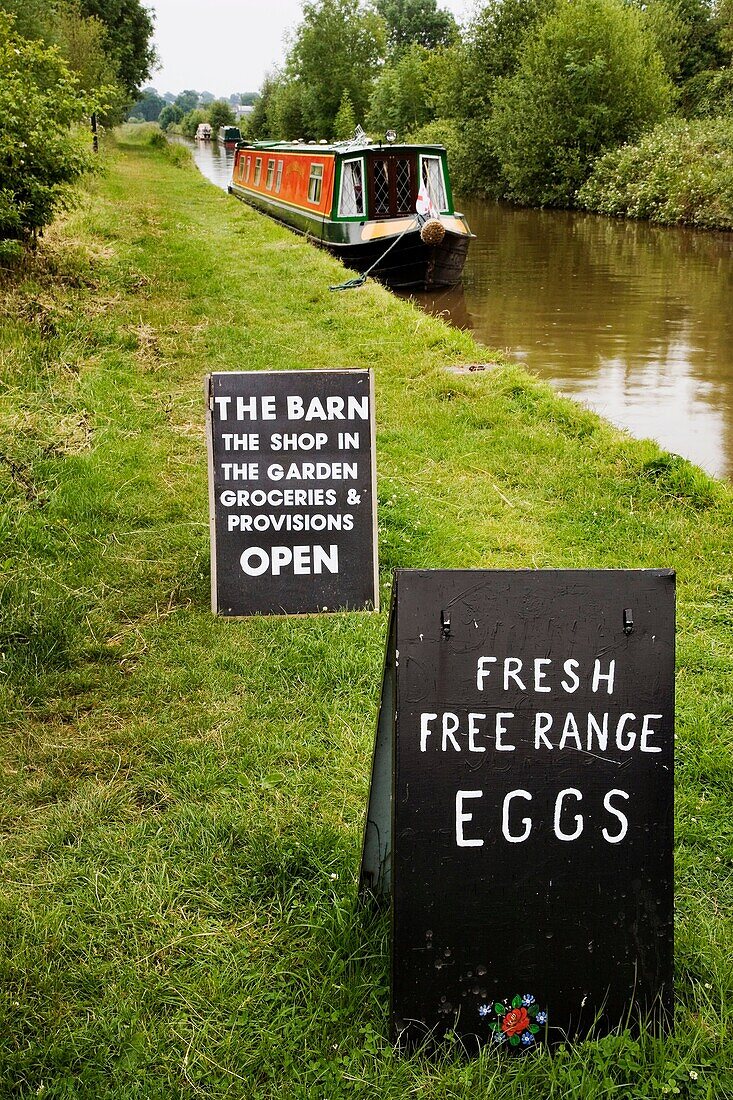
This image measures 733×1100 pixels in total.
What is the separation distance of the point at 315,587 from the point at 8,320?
17.3ft

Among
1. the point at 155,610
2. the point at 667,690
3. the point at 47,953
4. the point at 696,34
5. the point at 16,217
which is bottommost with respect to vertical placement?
the point at 47,953

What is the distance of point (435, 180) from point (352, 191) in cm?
150

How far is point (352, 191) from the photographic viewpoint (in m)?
15.8

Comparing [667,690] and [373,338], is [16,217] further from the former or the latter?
[667,690]

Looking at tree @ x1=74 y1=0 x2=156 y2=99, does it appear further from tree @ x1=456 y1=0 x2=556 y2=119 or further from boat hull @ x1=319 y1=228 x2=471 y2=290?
boat hull @ x1=319 y1=228 x2=471 y2=290

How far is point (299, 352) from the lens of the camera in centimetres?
866

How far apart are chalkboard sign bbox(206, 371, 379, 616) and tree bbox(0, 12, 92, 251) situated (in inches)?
222

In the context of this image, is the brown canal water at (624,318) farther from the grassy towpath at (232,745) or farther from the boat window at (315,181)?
the boat window at (315,181)

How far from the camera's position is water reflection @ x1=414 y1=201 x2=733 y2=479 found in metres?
8.98

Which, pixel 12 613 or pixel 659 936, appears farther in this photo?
pixel 12 613

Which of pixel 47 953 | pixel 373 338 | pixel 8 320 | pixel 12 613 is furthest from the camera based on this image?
pixel 373 338

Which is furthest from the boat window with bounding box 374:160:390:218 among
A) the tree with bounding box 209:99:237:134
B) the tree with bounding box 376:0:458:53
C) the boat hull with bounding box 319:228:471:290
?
the tree with bounding box 209:99:237:134

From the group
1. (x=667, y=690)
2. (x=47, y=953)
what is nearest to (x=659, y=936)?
(x=667, y=690)

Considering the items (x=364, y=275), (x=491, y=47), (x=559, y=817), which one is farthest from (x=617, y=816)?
(x=491, y=47)
